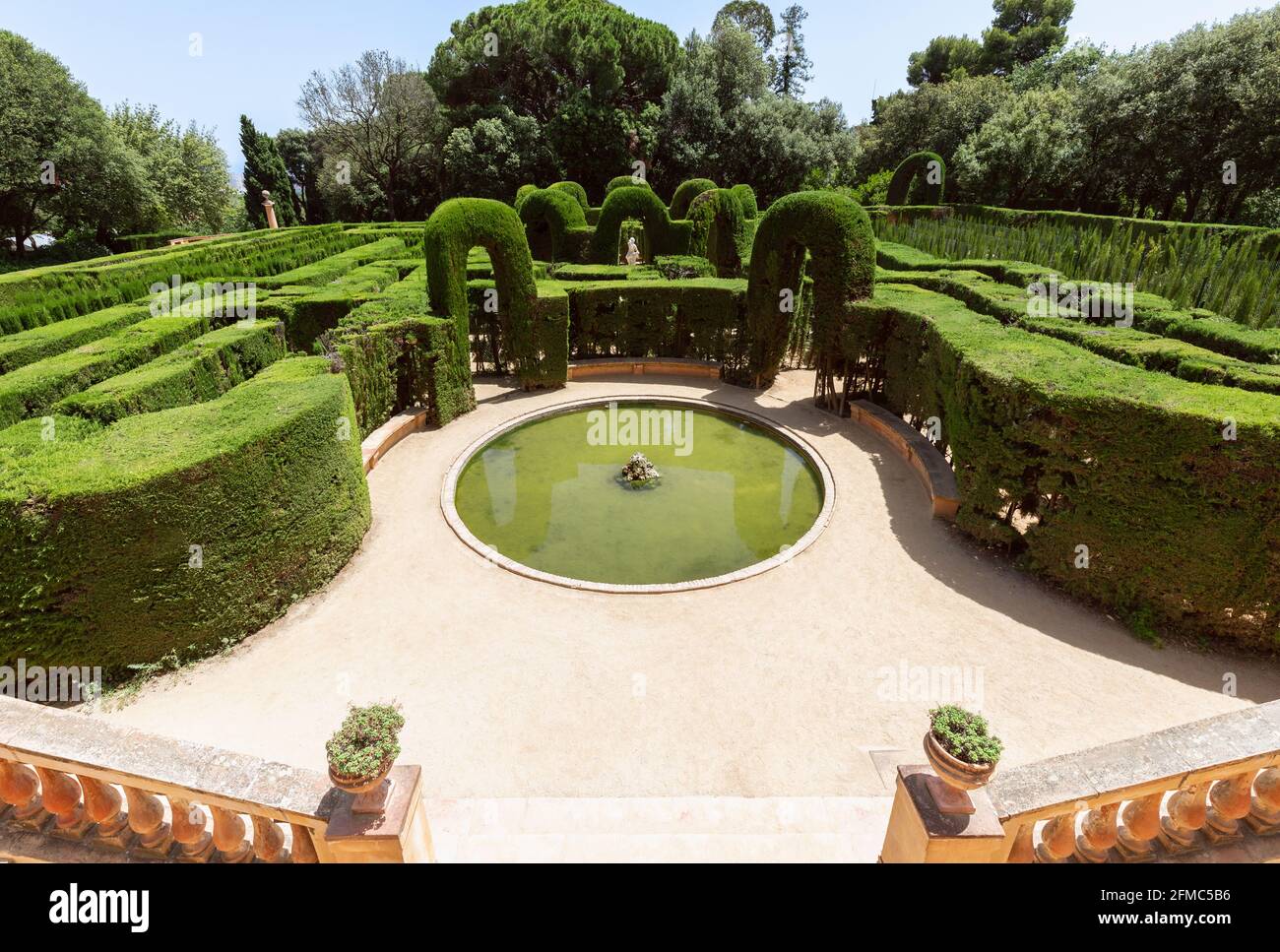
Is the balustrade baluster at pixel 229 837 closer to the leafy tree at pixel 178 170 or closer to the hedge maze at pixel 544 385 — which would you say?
→ the hedge maze at pixel 544 385

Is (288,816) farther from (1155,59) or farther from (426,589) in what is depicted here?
(1155,59)

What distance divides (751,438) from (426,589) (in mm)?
8674

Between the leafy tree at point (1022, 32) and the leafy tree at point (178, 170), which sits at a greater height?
the leafy tree at point (1022, 32)

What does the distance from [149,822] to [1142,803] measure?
7216mm

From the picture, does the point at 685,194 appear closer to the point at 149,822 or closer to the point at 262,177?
the point at 149,822

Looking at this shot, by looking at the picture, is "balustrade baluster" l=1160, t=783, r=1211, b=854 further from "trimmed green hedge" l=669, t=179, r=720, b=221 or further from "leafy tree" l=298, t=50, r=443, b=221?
"leafy tree" l=298, t=50, r=443, b=221

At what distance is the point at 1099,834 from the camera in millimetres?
4156

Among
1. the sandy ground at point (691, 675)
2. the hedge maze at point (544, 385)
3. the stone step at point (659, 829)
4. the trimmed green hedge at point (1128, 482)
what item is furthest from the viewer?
the trimmed green hedge at point (1128, 482)

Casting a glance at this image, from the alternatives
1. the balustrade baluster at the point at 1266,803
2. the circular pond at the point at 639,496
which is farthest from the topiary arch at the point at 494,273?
the balustrade baluster at the point at 1266,803

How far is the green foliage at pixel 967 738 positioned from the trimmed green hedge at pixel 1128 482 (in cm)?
601

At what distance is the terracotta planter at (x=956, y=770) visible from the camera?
3927 mm

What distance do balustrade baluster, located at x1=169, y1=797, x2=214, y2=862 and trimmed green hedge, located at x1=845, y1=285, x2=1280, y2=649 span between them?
1072cm
